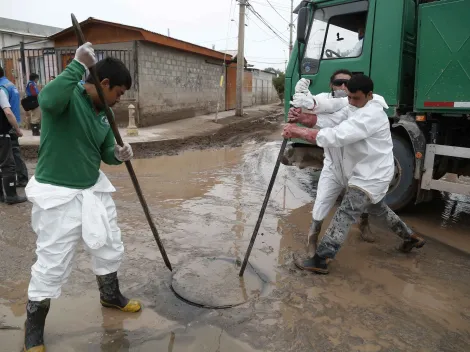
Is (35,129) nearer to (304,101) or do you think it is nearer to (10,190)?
(10,190)

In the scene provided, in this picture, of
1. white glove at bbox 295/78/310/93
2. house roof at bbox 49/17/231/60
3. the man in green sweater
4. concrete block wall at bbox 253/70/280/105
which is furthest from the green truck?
concrete block wall at bbox 253/70/280/105

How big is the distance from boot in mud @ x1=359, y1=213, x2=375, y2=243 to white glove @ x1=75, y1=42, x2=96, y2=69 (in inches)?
129

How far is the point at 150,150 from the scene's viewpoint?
369 inches

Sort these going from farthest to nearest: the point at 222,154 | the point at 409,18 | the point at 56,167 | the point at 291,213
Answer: the point at 222,154, the point at 291,213, the point at 409,18, the point at 56,167

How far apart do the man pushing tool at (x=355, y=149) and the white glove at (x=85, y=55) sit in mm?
1628

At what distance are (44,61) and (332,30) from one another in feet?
35.2

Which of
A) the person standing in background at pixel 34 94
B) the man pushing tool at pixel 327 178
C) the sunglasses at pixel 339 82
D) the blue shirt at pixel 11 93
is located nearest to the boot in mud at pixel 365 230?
the man pushing tool at pixel 327 178

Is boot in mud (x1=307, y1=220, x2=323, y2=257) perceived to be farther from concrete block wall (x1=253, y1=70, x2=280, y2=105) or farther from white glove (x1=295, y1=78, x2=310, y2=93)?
concrete block wall (x1=253, y1=70, x2=280, y2=105)

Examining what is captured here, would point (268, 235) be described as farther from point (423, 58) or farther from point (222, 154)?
point (222, 154)

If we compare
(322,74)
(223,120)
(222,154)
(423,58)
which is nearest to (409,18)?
(423,58)

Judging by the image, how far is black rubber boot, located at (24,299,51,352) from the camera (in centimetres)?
224

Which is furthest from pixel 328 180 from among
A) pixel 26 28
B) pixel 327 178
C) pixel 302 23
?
pixel 26 28

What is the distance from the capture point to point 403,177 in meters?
4.74

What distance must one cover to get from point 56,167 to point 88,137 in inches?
10.0
